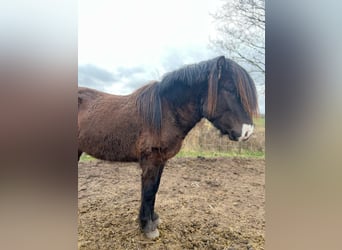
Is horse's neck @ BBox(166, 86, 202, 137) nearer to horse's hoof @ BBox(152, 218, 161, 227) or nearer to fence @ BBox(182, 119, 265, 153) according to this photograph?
fence @ BBox(182, 119, 265, 153)

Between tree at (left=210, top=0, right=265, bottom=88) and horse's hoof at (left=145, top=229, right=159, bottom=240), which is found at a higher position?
tree at (left=210, top=0, right=265, bottom=88)

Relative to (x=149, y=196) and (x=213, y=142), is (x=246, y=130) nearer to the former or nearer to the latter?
(x=213, y=142)

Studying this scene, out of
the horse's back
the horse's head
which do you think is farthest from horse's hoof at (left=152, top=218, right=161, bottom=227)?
the horse's back

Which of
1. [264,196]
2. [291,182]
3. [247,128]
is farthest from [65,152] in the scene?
[291,182]

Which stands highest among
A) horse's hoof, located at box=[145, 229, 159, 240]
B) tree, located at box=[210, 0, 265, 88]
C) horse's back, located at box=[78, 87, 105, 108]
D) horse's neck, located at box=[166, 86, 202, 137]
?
tree, located at box=[210, 0, 265, 88]

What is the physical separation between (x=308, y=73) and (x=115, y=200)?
1.19 metres

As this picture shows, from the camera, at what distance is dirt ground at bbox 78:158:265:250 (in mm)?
1458

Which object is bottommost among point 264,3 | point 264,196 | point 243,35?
point 264,196

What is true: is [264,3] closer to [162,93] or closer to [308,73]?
[308,73]

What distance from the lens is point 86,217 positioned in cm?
143

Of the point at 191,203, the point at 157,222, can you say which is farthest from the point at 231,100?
the point at 157,222

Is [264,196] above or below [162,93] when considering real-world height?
below

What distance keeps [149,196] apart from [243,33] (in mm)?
999

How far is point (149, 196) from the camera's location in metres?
1.47
